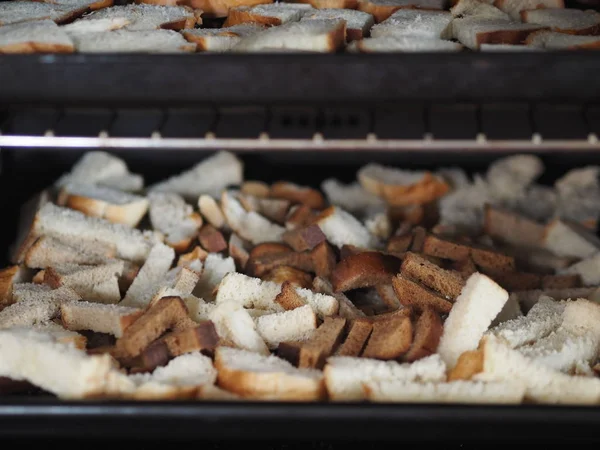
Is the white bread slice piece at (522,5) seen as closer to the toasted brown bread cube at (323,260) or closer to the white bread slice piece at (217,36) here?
the white bread slice piece at (217,36)

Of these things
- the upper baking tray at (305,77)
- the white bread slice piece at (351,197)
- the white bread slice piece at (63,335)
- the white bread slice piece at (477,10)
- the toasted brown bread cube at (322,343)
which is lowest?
the white bread slice piece at (351,197)

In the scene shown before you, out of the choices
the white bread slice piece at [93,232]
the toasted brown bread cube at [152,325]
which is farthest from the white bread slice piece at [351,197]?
the toasted brown bread cube at [152,325]

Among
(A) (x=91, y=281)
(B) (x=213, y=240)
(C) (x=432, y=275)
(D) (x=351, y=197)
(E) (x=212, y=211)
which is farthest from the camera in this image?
(D) (x=351, y=197)

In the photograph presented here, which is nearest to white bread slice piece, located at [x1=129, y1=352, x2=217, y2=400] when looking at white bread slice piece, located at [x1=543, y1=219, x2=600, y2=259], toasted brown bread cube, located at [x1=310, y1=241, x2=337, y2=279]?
toasted brown bread cube, located at [x1=310, y1=241, x2=337, y2=279]

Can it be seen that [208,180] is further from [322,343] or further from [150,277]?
[322,343]

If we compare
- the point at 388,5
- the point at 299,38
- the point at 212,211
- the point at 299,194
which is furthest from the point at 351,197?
the point at 299,38

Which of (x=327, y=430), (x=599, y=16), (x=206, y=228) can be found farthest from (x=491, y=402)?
(x=206, y=228)
